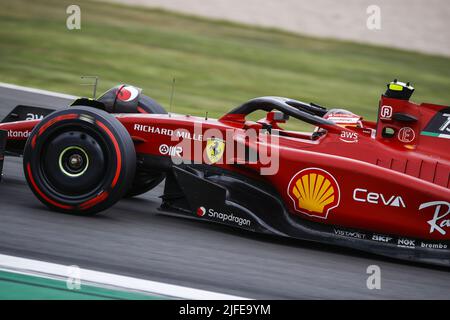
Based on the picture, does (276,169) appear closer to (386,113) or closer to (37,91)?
(386,113)

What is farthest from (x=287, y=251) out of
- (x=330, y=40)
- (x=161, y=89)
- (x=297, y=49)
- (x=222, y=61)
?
(x=330, y=40)

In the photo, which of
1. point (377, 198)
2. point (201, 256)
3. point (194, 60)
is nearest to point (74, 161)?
point (201, 256)

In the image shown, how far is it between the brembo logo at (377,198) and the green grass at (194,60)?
221 inches

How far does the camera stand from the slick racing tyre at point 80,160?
601 cm

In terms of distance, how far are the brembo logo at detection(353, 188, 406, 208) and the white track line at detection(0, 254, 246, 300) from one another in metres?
1.51

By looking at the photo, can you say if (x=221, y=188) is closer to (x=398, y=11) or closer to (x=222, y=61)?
(x=222, y=61)

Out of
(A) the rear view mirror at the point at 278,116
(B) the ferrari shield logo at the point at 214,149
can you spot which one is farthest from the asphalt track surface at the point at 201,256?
(A) the rear view mirror at the point at 278,116

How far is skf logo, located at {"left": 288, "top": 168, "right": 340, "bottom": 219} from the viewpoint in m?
5.94

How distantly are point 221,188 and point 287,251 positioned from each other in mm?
738

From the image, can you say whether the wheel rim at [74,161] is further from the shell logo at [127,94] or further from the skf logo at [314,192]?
the skf logo at [314,192]

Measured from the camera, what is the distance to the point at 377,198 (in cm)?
588

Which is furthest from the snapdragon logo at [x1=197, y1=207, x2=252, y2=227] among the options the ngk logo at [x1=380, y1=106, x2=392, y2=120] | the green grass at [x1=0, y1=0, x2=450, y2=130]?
the green grass at [x1=0, y1=0, x2=450, y2=130]

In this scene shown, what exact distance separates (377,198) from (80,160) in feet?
7.92

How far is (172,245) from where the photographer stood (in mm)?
5832
